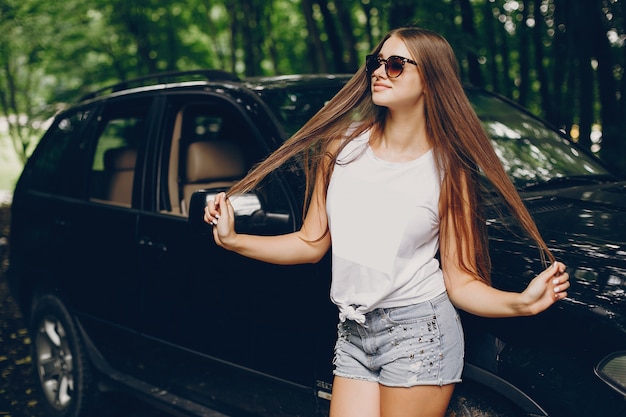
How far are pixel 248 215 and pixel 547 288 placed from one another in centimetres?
123

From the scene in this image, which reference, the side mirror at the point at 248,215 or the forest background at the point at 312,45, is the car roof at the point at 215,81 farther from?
the forest background at the point at 312,45

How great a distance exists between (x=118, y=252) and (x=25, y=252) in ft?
3.71

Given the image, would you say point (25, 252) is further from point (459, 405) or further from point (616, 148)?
point (616, 148)

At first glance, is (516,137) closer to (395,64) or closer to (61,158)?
(395,64)

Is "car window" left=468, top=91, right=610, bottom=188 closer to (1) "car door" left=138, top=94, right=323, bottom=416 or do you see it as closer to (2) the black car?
(2) the black car

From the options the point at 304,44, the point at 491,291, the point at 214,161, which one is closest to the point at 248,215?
the point at 491,291

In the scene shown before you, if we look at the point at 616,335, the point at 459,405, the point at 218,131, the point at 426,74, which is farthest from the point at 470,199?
the point at 218,131

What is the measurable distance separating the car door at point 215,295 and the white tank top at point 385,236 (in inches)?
22.5

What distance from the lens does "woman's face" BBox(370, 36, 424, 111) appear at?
7.58 feet

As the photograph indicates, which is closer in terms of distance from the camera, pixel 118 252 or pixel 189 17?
pixel 118 252

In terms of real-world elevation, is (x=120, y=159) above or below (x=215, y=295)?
above

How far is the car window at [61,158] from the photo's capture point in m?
4.47

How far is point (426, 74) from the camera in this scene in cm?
232

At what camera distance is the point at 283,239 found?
101 inches
